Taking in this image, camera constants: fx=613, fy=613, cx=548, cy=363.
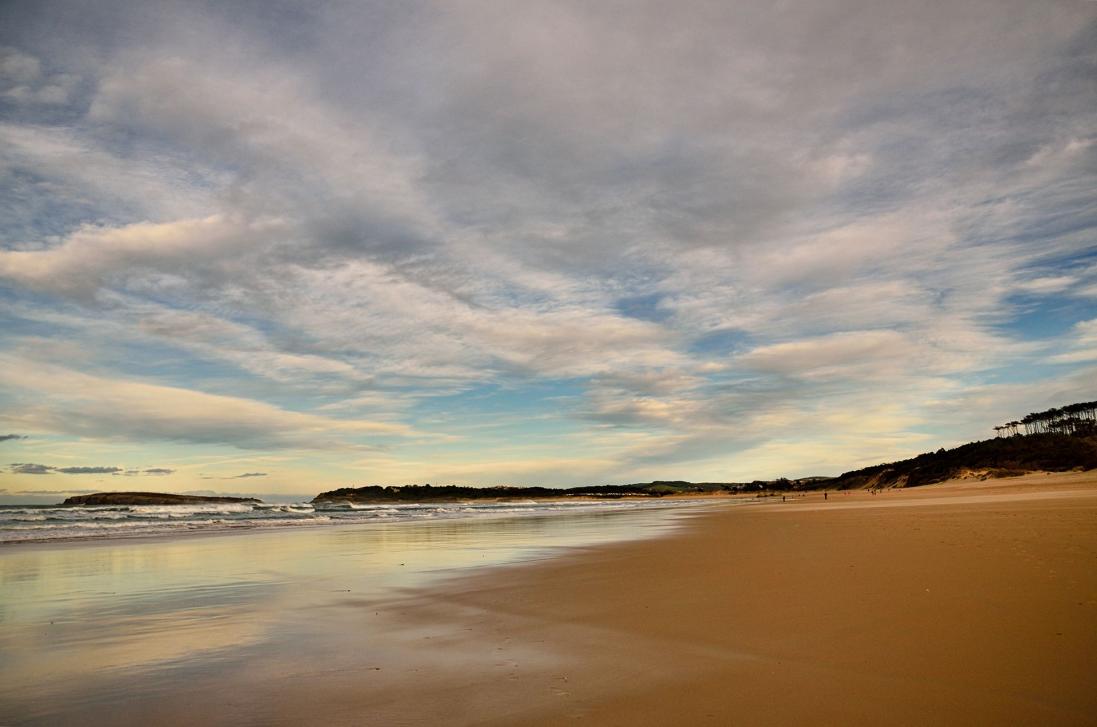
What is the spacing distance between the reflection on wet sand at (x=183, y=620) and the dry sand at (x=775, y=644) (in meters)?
1.15

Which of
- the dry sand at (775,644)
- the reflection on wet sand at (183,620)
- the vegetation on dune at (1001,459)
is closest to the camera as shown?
the dry sand at (775,644)

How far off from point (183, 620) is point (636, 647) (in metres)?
6.75

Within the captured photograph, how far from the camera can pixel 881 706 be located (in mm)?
4594

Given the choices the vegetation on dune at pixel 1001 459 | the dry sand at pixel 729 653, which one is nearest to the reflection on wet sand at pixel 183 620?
the dry sand at pixel 729 653

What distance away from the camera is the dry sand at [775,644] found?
4.70 meters

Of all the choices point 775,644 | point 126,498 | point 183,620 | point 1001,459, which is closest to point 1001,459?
point 1001,459

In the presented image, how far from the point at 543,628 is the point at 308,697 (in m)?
3.19

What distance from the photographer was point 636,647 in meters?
6.61

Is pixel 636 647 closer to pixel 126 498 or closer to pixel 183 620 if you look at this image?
pixel 183 620

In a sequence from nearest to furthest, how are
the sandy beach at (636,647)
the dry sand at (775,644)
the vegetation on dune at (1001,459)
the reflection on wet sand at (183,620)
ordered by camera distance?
the dry sand at (775,644), the sandy beach at (636,647), the reflection on wet sand at (183,620), the vegetation on dune at (1001,459)

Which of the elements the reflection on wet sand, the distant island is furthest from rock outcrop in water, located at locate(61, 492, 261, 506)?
the reflection on wet sand

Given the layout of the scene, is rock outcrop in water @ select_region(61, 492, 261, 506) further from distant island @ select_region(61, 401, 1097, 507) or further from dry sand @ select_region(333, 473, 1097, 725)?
dry sand @ select_region(333, 473, 1097, 725)

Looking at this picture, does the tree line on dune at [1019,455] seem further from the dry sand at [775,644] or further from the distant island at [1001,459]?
the dry sand at [775,644]

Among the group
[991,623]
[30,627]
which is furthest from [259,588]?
[991,623]
